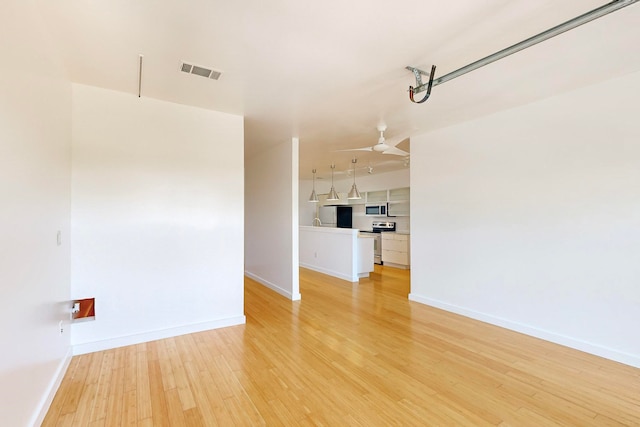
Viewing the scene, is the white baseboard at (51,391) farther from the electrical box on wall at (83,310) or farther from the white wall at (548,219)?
the white wall at (548,219)

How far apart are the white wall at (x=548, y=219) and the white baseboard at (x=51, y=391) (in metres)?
4.13

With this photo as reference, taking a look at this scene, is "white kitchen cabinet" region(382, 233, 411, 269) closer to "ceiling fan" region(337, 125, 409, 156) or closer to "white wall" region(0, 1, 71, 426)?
"ceiling fan" region(337, 125, 409, 156)

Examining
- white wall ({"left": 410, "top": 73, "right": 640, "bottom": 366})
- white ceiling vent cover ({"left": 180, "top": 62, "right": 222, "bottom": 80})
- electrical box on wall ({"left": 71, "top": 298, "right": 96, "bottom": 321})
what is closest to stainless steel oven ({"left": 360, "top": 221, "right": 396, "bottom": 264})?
white wall ({"left": 410, "top": 73, "right": 640, "bottom": 366})

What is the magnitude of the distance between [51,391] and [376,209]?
7.42 meters

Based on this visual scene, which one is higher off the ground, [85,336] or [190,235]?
[190,235]

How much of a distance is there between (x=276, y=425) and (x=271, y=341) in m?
1.26

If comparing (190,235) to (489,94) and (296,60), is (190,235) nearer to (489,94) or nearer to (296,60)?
(296,60)

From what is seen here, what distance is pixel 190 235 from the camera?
330 centimetres

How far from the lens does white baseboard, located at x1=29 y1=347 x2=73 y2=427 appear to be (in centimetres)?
179

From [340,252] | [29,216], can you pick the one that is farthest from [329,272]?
[29,216]

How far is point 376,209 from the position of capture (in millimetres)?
8453

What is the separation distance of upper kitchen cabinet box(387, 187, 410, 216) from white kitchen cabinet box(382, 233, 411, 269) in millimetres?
721

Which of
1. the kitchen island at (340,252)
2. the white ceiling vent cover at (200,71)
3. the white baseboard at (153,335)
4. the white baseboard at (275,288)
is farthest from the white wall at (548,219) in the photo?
the white ceiling vent cover at (200,71)

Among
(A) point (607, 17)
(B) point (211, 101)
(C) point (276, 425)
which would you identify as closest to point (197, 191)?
(B) point (211, 101)
